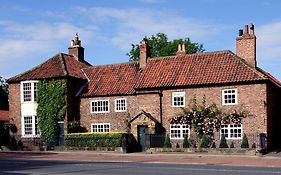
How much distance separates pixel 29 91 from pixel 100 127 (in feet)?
28.0

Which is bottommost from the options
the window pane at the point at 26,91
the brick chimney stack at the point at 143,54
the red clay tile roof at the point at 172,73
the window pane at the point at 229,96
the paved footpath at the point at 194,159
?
the paved footpath at the point at 194,159

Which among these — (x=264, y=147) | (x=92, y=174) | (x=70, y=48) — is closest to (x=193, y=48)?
(x=70, y=48)

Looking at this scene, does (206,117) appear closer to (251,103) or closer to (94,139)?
(251,103)

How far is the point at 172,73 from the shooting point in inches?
1576

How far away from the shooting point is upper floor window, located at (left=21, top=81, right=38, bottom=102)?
43375mm

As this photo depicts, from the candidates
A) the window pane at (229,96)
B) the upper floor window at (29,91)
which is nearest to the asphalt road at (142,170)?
the window pane at (229,96)

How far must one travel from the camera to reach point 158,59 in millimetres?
42781

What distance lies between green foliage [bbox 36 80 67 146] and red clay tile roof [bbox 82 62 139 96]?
2.56 metres

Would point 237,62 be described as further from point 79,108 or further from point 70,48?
point 70,48

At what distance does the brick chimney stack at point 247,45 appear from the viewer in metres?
37.3

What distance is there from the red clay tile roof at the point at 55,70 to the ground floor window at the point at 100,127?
18.5 feet

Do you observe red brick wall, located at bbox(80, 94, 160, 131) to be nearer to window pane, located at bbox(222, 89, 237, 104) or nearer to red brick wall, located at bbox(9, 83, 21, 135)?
window pane, located at bbox(222, 89, 237, 104)

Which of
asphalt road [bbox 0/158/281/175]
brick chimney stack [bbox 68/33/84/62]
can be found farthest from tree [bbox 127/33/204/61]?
asphalt road [bbox 0/158/281/175]

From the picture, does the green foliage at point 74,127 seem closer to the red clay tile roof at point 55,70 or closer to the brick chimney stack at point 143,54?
the red clay tile roof at point 55,70
